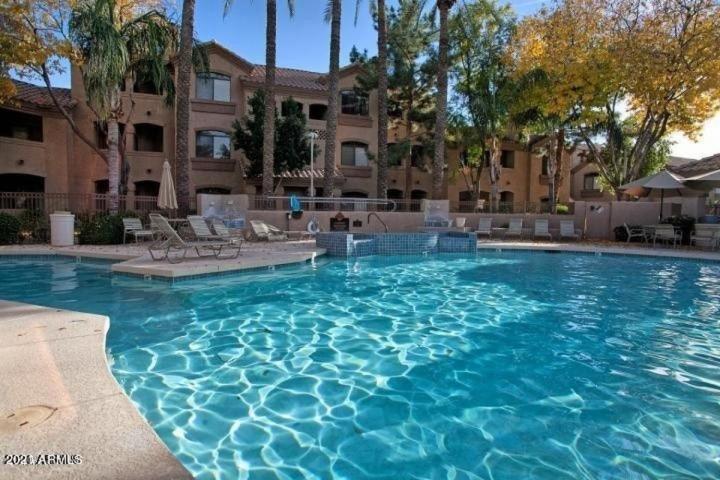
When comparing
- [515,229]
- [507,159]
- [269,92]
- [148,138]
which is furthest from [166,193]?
[507,159]

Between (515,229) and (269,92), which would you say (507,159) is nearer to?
(515,229)

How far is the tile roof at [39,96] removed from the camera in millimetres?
20459

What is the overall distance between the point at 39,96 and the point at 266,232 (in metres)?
16.4

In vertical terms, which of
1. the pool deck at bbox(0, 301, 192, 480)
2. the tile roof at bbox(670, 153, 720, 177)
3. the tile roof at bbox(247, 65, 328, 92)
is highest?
the tile roof at bbox(247, 65, 328, 92)

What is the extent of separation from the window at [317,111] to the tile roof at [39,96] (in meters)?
12.4

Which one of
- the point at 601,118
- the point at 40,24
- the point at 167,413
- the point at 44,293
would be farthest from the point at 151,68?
the point at 601,118

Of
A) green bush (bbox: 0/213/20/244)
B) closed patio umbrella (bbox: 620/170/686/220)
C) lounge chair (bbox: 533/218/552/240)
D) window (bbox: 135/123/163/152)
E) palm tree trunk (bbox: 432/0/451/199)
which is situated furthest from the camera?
window (bbox: 135/123/163/152)

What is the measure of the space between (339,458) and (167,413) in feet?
4.93

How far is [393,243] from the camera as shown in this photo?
1369cm

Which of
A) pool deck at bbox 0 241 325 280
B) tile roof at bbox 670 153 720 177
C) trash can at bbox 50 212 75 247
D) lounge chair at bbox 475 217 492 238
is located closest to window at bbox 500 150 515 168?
tile roof at bbox 670 153 720 177

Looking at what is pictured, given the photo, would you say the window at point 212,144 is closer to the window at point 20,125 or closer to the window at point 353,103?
the window at point 20,125

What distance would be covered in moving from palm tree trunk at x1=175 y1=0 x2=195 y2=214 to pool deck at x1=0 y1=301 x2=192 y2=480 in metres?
11.8

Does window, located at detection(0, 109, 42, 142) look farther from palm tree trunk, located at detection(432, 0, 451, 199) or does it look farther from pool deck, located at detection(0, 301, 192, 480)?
pool deck, located at detection(0, 301, 192, 480)

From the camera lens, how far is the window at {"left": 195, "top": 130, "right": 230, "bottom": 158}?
78.6ft
